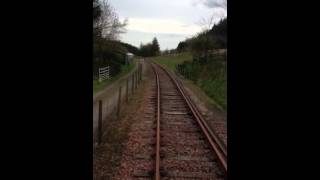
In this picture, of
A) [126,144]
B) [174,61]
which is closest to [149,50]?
[174,61]

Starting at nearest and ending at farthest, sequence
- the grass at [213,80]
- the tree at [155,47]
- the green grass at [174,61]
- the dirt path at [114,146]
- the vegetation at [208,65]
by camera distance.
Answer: the dirt path at [114,146] → the grass at [213,80] → the vegetation at [208,65] → the green grass at [174,61] → the tree at [155,47]

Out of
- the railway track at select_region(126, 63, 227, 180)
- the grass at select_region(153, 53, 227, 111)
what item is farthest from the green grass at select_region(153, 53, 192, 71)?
the railway track at select_region(126, 63, 227, 180)

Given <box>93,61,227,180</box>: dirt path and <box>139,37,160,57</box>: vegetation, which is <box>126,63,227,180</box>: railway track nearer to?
<box>93,61,227,180</box>: dirt path

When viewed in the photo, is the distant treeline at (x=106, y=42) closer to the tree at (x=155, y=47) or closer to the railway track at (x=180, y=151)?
the railway track at (x=180, y=151)

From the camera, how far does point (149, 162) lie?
896 centimetres

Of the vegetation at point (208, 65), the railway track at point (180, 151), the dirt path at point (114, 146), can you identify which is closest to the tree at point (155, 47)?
the vegetation at point (208, 65)

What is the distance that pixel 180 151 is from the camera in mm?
10016

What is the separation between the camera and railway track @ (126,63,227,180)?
8.22 metres

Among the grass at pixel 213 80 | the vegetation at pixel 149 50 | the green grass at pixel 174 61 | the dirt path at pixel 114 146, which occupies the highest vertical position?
the vegetation at pixel 149 50

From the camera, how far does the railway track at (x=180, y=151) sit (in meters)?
8.22
